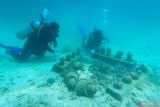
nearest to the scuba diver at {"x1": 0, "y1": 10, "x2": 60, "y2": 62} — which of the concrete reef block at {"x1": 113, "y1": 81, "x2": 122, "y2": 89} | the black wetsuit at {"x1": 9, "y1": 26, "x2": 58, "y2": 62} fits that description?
the black wetsuit at {"x1": 9, "y1": 26, "x2": 58, "y2": 62}

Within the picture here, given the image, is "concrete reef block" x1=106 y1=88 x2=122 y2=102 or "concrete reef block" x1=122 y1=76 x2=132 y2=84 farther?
"concrete reef block" x1=122 y1=76 x2=132 y2=84

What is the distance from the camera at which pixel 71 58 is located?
30.8ft

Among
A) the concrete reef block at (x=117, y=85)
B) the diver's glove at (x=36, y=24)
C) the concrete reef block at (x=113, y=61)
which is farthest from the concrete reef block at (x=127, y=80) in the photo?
the diver's glove at (x=36, y=24)

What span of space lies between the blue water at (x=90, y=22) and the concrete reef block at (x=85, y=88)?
209 inches

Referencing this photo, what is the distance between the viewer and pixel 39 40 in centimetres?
971

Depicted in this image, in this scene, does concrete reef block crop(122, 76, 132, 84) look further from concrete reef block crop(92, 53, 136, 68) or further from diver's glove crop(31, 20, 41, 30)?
diver's glove crop(31, 20, 41, 30)

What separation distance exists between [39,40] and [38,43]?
19 cm

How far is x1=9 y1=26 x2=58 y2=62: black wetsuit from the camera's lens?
31.4 ft

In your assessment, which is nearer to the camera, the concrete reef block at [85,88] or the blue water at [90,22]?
the concrete reef block at [85,88]

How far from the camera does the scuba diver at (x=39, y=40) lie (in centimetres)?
943

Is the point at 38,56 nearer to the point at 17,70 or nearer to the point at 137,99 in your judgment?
the point at 17,70

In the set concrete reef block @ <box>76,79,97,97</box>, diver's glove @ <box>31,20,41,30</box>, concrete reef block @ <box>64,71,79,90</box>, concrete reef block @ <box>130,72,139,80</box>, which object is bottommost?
concrete reef block @ <box>76,79,97,97</box>

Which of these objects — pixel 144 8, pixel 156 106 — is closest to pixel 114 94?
pixel 156 106

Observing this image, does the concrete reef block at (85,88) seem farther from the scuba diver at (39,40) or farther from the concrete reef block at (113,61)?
the concrete reef block at (113,61)
